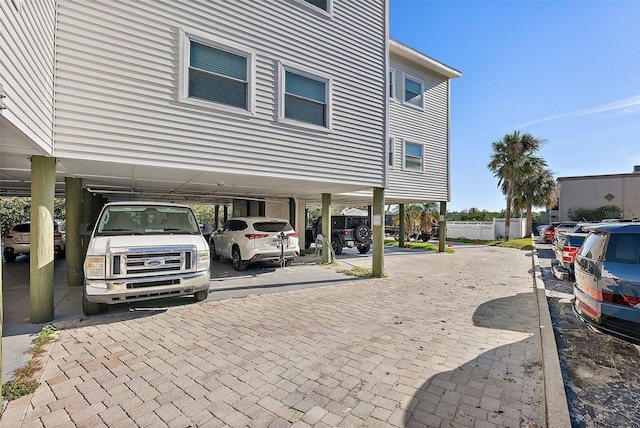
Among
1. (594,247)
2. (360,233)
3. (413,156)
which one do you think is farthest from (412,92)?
(594,247)

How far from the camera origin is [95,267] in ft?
16.2

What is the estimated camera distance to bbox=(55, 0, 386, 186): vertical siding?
16.9 ft

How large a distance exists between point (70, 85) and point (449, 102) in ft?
50.8

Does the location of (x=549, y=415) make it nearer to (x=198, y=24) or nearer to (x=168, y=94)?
(x=168, y=94)

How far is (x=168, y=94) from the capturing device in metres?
5.84

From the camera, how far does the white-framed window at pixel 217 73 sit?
604cm

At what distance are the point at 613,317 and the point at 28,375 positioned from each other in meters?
6.54

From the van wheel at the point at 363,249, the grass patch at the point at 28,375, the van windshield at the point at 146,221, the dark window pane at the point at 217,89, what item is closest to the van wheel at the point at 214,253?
the van windshield at the point at 146,221

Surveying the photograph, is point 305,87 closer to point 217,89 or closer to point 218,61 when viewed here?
point 218,61

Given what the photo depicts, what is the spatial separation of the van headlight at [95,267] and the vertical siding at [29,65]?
175 centimetres

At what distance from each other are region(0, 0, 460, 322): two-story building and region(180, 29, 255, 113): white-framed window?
2cm

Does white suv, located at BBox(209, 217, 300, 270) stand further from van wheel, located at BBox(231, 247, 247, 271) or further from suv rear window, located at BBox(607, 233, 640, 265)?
suv rear window, located at BBox(607, 233, 640, 265)

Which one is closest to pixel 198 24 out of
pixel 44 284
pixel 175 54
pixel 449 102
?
pixel 175 54

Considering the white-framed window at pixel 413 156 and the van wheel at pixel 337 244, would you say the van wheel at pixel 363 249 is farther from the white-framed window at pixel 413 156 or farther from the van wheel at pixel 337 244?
the white-framed window at pixel 413 156
